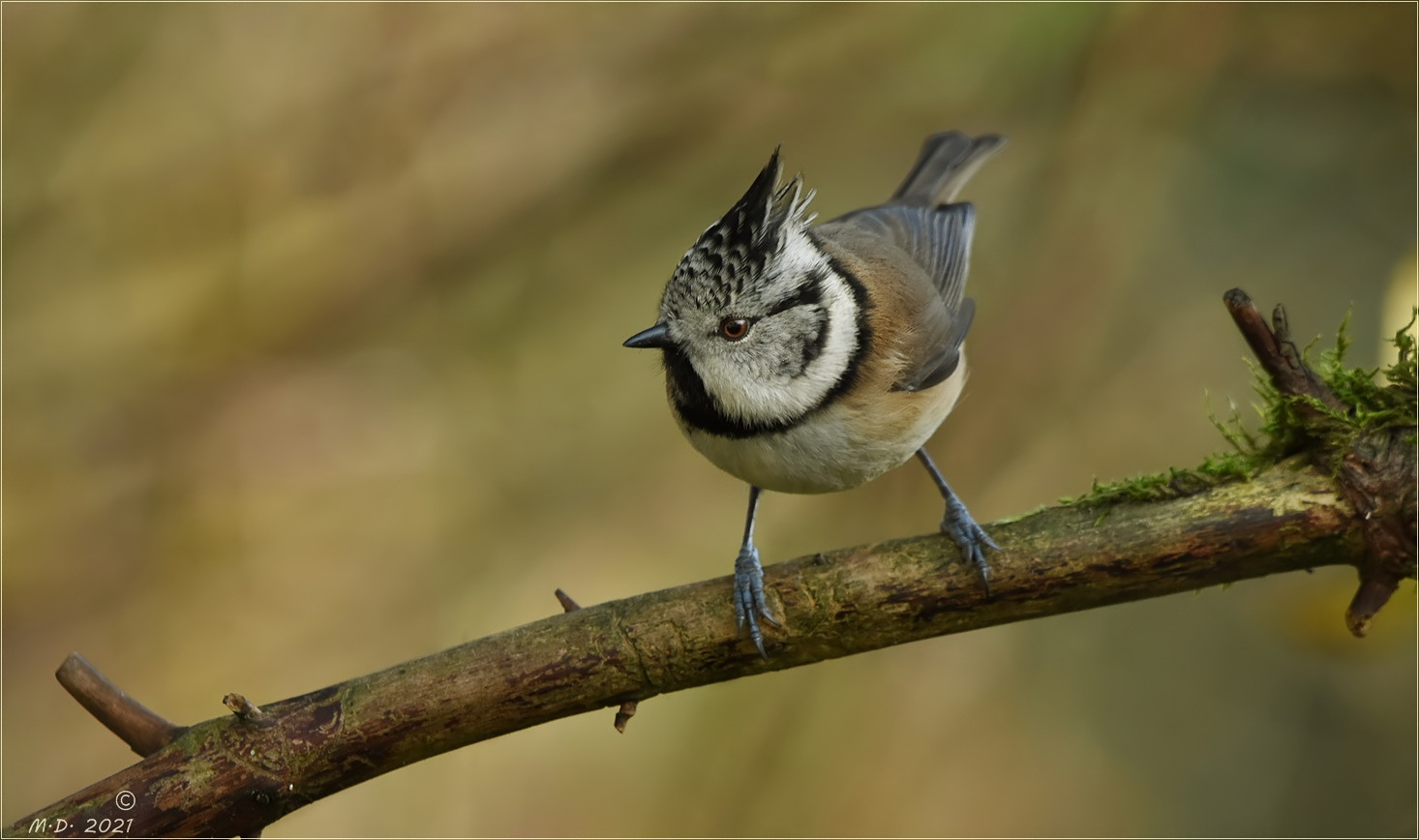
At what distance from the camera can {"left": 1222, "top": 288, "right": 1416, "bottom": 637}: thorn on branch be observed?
93.2 inches

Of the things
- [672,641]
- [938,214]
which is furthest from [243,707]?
[938,214]

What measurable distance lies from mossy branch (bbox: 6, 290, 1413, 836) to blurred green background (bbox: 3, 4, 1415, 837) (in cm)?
244

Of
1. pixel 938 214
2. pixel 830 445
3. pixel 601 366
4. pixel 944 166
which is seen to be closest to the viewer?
pixel 830 445

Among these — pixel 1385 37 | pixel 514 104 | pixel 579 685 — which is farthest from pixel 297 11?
pixel 1385 37

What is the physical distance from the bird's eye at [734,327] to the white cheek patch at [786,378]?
0.07 m

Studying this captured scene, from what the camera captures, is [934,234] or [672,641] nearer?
[672,641]

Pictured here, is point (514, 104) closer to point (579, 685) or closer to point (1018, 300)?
point (1018, 300)

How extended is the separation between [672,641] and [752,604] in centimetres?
21

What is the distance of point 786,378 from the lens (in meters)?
3.04

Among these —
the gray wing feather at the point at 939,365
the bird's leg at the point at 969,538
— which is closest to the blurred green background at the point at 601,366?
the gray wing feather at the point at 939,365

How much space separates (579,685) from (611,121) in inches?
144

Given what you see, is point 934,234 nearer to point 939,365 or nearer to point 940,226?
point 940,226

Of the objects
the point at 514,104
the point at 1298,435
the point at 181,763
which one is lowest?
the point at 1298,435

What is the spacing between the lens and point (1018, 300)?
17.5ft
